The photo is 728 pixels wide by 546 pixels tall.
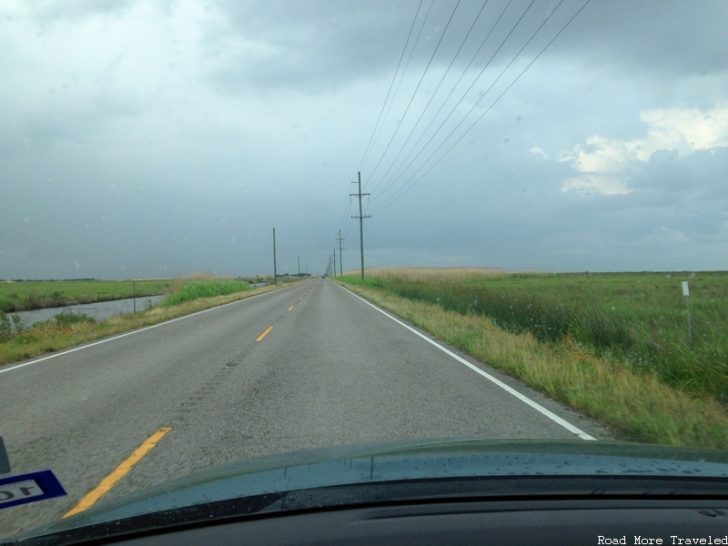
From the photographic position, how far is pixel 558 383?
332 inches

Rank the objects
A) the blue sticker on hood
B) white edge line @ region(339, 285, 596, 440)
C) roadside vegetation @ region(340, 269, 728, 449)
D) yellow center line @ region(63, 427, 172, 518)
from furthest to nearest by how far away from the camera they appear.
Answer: roadside vegetation @ region(340, 269, 728, 449) → white edge line @ region(339, 285, 596, 440) → yellow center line @ region(63, 427, 172, 518) → the blue sticker on hood

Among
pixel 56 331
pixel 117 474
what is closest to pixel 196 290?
pixel 56 331

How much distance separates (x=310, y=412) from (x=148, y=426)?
1.83 meters

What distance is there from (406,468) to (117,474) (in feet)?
9.64

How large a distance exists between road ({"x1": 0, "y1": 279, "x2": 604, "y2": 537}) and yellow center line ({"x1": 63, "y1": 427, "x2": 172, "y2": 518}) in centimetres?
3

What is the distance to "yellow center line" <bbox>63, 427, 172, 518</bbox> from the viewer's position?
429 centimetres

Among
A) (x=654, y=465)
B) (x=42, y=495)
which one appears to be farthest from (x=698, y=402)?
(x=42, y=495)

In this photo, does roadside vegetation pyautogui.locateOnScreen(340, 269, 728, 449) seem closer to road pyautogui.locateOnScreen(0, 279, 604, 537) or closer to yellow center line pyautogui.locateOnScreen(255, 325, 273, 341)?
road pyautogui.locateOnScreen(0, 279, 604, 537)

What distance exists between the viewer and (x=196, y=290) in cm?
4862

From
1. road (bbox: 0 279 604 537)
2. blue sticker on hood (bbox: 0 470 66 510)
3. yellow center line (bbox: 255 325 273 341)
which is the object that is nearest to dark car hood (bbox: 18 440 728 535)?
blue sticker on hood (bbox: 0 470 66 510)

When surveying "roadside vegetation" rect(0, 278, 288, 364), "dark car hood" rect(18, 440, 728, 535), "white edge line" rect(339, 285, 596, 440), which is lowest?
"white edge line" rect(339, 285, 596, 440)

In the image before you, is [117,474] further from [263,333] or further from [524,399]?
[263,333]

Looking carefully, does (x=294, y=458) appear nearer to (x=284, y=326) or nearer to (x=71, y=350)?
(x=71, y=350)

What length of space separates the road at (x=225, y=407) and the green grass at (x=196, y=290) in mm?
28925
